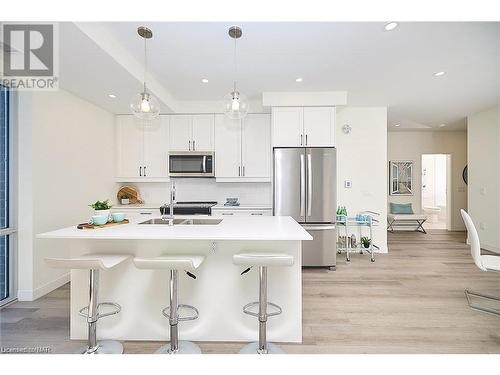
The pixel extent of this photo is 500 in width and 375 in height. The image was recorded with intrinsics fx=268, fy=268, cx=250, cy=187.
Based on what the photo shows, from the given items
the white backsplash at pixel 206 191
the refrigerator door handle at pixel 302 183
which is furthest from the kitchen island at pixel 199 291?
the white backsplash at pixel 206 191

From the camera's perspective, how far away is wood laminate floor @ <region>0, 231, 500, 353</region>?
6.95ft

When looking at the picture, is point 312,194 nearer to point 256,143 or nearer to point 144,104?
point 256,143

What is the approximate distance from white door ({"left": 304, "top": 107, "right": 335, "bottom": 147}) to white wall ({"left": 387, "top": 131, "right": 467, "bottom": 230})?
405 centimetres

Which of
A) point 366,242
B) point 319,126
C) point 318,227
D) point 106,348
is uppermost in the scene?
point 319,126

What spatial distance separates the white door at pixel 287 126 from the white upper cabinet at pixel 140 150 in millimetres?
1927

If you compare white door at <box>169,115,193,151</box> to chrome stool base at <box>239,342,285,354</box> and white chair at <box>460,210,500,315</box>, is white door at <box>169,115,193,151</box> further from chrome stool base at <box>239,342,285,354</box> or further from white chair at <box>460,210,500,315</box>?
white chair at <box>460,210,500,315</box>

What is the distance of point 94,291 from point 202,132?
3226mm

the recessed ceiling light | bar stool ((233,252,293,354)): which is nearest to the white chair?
the recessed ceiling light

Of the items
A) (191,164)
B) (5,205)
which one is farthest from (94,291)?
(191,164)

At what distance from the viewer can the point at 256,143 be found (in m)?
4.61

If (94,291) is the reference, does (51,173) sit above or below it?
above

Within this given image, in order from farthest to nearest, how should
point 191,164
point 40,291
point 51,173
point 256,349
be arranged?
1. point 191,164
2. point 51,173
3. point 40,291
4. point 256,349

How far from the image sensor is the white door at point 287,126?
4129 mm

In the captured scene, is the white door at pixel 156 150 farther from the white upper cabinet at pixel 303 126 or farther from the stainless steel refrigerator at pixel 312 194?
the stainless steel refrigerator at pixel 312 194
